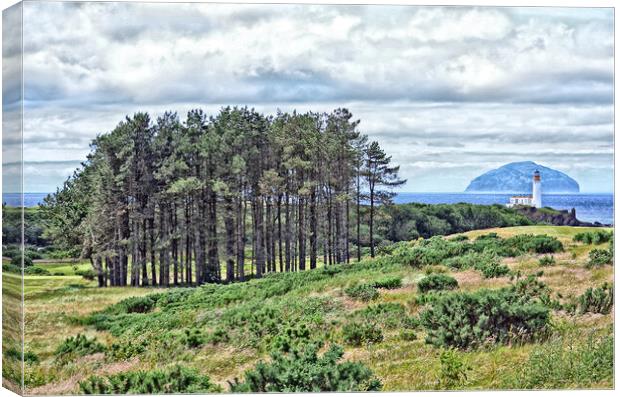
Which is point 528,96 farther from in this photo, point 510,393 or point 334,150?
point 510,393

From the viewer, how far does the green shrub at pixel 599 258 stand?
20.4 metres

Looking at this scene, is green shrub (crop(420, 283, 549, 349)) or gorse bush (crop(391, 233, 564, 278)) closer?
green shrub (crop(420, 283, 549, 349))

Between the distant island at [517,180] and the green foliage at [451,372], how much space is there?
299 cm

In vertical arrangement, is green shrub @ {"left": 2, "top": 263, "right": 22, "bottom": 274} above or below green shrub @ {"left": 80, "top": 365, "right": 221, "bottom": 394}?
above

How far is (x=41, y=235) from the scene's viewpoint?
18734 millimetres

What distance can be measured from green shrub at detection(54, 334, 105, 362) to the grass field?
83 millimetres

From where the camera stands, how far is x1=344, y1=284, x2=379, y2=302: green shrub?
64.5ft

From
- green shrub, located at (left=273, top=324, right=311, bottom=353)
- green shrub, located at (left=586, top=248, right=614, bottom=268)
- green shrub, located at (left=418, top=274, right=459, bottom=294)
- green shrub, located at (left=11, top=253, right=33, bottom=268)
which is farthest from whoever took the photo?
green shrub, located at (left=586, top=248, right=614, bottom=268)

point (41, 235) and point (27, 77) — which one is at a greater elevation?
point (27, 77)

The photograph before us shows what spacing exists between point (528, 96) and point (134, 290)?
24.9 ft

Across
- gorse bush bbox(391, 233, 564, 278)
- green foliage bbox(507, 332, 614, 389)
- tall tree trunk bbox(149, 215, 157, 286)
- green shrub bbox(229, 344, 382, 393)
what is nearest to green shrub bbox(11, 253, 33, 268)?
tall tree trunk bbox(149, 215, 157, 286)

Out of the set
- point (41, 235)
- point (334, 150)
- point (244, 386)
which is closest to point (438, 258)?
point (334, 150)

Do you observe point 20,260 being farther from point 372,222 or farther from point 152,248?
point 372,222

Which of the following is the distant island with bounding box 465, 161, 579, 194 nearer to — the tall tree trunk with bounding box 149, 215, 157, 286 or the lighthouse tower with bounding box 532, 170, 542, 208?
the lighthouse tower with bounding box 532, 170, 542, 208
